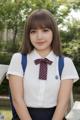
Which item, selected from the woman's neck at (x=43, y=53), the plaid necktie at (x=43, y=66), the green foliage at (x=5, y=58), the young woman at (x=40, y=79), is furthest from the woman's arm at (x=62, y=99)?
the green foliage at (x=5, y=58)

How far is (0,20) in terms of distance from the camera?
14.8 m

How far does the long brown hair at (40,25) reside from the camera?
97.7 inches

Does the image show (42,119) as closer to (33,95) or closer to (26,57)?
(33,95)

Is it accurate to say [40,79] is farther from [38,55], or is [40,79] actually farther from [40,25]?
[40,25]

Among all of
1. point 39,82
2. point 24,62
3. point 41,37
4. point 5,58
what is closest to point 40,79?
point 39,82

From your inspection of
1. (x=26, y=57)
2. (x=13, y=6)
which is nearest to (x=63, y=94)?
(x=26, y=57)

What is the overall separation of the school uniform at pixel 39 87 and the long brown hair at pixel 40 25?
10cm

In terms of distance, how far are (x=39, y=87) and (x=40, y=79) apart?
0.05m

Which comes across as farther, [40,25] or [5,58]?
[5,58]

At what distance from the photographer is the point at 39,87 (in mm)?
2434

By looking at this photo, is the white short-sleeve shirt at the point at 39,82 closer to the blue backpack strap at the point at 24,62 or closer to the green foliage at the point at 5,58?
the blue backpack strap at the point at 24,62

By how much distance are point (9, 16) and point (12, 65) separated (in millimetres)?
12395

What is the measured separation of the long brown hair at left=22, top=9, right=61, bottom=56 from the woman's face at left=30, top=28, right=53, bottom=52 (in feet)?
0.08

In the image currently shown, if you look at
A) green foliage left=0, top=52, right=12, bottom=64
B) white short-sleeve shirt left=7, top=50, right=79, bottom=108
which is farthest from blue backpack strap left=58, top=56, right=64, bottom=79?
green foliage left=0, top=52, right=12, bottom=64
